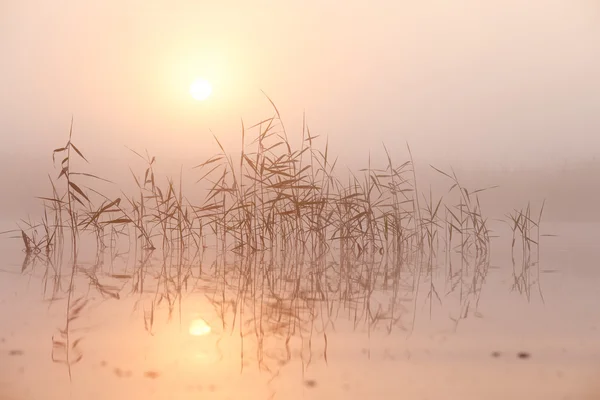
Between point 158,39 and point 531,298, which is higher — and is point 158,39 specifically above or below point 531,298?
above

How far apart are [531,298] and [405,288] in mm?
306

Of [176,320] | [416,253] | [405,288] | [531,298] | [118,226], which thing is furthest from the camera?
[118,226]

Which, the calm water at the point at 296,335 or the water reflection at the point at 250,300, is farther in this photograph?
the water reflection at the point at 250,300

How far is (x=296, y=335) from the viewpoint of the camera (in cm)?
90

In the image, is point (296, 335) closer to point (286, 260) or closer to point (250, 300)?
point (250, 300)

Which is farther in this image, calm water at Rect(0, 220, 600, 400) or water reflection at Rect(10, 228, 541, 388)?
water reflection at Rect(10, 228, 541, 388)

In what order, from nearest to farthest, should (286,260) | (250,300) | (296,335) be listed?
1. (296,335)
2. (250,300)
3. (286,260)

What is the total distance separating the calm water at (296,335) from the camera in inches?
25.5

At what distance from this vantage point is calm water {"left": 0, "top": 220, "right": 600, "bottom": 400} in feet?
2.13

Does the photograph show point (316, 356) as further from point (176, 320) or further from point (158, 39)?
point (158, 39)

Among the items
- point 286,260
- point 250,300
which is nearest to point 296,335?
point 250,300

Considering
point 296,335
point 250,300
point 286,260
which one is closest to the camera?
point 296,335

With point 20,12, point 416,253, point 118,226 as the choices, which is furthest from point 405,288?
point 20,12

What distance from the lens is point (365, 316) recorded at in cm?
107
